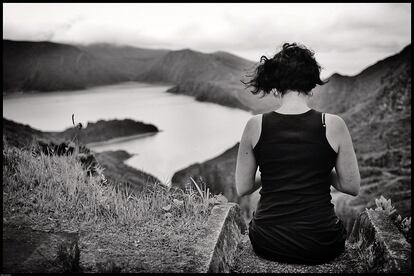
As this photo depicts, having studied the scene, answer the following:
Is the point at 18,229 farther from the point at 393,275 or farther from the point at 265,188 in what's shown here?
the point at 393,275

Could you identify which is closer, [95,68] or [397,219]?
[397,219]

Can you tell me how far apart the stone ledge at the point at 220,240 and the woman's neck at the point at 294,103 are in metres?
1.11

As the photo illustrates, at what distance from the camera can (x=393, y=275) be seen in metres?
2.53

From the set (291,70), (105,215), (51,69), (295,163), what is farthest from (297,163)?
(51,69)

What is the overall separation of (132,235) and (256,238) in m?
1.05

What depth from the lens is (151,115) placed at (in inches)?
521

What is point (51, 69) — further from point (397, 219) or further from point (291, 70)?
point (397, 219)

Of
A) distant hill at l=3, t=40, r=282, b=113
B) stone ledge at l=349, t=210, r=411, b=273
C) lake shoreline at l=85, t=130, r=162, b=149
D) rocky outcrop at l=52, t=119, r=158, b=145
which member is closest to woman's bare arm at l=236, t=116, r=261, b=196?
stone ledge at l=349, t=210, r=411, b=273

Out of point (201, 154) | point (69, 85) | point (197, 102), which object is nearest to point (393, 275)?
point (69, 85)

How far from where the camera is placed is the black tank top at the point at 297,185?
2682mm

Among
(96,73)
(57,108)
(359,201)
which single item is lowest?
(359,201)

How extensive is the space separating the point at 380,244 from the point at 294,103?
1223 millimetres

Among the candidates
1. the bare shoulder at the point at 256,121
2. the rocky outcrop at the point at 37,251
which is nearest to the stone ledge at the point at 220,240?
the rocky outcrop at the point at 37,251

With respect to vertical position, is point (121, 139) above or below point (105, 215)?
above
